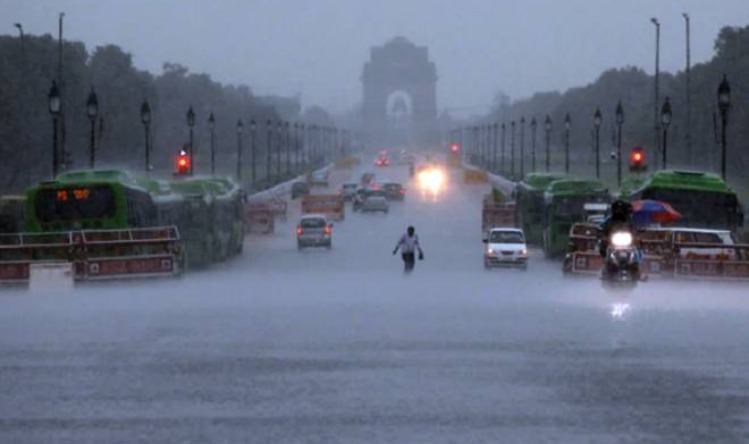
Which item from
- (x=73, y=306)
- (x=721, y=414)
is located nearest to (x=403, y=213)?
(x=73, y=306)

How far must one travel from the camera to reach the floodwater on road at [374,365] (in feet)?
41.3

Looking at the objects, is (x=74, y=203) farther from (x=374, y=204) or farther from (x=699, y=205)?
(x=374, y=204)

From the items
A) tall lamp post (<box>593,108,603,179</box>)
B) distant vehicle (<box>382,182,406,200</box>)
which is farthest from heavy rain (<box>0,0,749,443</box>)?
distant vehicle (<box>382,182,406,200</box>)

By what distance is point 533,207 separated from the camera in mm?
60281

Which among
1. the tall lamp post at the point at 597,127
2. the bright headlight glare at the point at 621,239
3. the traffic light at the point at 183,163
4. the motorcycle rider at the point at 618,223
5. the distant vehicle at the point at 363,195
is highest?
the tall lamp post at the point at 597,127

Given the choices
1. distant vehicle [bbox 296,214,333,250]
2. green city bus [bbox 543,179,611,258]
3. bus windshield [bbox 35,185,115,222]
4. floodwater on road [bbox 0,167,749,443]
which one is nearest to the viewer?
floodwater on road [bbox 0,167,749,443]

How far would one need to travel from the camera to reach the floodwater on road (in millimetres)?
12594

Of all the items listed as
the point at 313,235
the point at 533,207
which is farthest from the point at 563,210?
the point at 313,235

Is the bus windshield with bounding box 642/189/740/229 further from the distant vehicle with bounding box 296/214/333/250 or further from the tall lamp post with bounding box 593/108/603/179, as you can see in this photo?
the tall lamp post with bounding box 593/108/603/179

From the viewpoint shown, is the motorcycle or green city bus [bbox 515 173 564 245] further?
green city bus [bbox 515 173 564 245]

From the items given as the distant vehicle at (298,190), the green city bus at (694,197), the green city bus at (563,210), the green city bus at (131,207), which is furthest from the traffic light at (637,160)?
the distant vehicle at (298,190)

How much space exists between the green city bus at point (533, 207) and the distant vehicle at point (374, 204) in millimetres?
23326

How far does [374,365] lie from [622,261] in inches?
546

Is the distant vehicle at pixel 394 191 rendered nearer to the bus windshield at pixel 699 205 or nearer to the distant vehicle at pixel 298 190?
the distant vehicle at pixel 298 190
